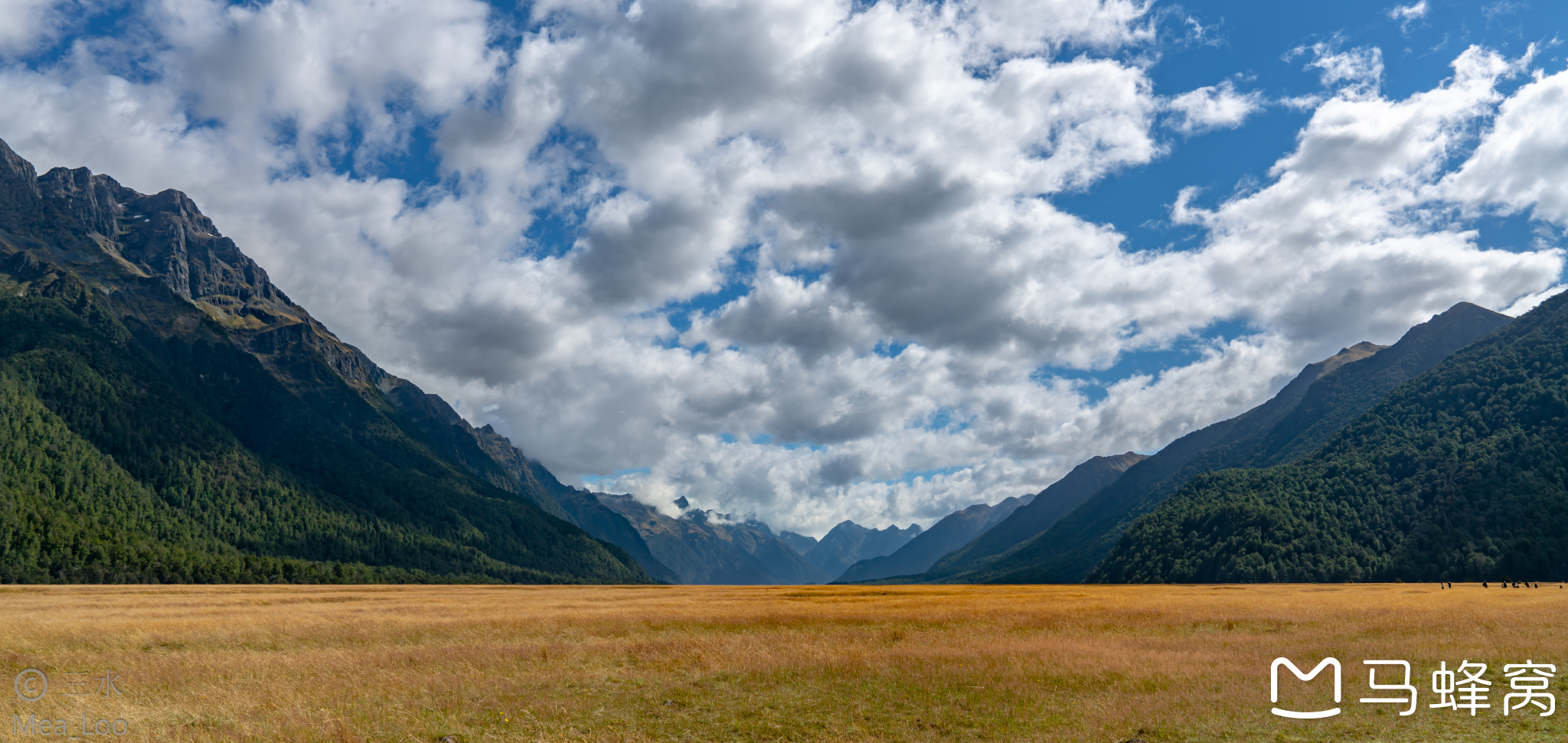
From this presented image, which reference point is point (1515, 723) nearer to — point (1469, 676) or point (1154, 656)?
point (1469, 676)

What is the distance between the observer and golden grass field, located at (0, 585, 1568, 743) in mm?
19688

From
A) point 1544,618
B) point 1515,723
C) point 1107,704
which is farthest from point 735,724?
point 1544,618

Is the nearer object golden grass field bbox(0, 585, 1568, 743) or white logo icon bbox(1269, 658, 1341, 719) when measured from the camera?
golden grass field bbox(0, 585, 1568, 743)

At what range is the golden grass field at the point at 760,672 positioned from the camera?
64.6ft

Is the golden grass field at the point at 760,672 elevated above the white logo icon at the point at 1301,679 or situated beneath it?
situated beneath

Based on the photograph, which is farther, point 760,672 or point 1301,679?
point 760,672

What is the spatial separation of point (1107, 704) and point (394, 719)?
69.2 ft

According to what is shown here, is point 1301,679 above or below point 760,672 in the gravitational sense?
above

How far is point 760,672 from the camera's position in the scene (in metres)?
27.9

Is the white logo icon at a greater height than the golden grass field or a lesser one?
greater

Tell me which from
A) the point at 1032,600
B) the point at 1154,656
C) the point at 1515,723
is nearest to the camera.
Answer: the point at 1515,723

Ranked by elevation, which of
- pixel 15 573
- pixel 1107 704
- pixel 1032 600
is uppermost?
pixel 1107 704

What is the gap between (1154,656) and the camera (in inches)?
1192

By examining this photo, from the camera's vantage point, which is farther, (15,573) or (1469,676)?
(15,573)
